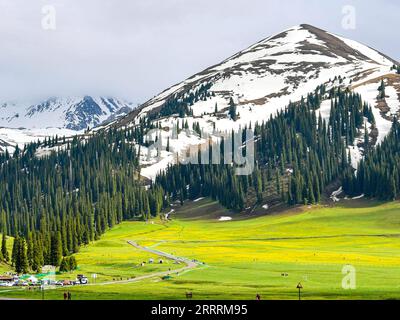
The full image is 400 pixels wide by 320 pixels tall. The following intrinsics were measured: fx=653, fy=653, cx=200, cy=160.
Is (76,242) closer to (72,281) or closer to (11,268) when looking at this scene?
(11,268)

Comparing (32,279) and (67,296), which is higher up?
(67,296)

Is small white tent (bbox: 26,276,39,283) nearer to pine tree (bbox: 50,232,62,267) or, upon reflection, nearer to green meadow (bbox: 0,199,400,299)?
green meadow (bbox: 0,199,400,299)

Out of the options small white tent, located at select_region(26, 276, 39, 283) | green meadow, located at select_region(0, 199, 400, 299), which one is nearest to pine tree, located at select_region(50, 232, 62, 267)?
green meadow, located at select_region(0, 199, 400, 299)

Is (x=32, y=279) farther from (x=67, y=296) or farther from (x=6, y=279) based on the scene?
(x=67, y=296)

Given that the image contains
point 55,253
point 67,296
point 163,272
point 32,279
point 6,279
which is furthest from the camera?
point 55,253

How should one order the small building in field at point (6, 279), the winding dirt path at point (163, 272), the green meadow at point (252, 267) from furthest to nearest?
the small building in field at point (6, 279), the winding dirt path at point (163, 272), the green meadow at point (252, 267)

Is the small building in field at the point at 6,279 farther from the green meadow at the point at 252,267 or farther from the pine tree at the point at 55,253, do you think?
the pine tree at the point at 55,253

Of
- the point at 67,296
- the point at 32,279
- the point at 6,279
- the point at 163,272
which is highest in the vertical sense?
the point at 67,296

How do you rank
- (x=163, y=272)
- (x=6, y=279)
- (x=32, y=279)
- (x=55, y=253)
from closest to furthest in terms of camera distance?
1. (x=32, y=279)
2. (x=6, y=279)
3. (x=163, y=272)
4. (x=55, y=253)

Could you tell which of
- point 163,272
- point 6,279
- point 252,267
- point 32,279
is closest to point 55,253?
point 6,279

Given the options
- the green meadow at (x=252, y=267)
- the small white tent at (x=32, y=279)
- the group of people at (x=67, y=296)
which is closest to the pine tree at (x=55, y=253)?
the green meadow at (x=252, y=267)

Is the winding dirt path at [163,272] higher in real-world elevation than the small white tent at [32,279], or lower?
lower

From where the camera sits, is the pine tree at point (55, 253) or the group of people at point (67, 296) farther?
the pine tree at point (55, 253)
